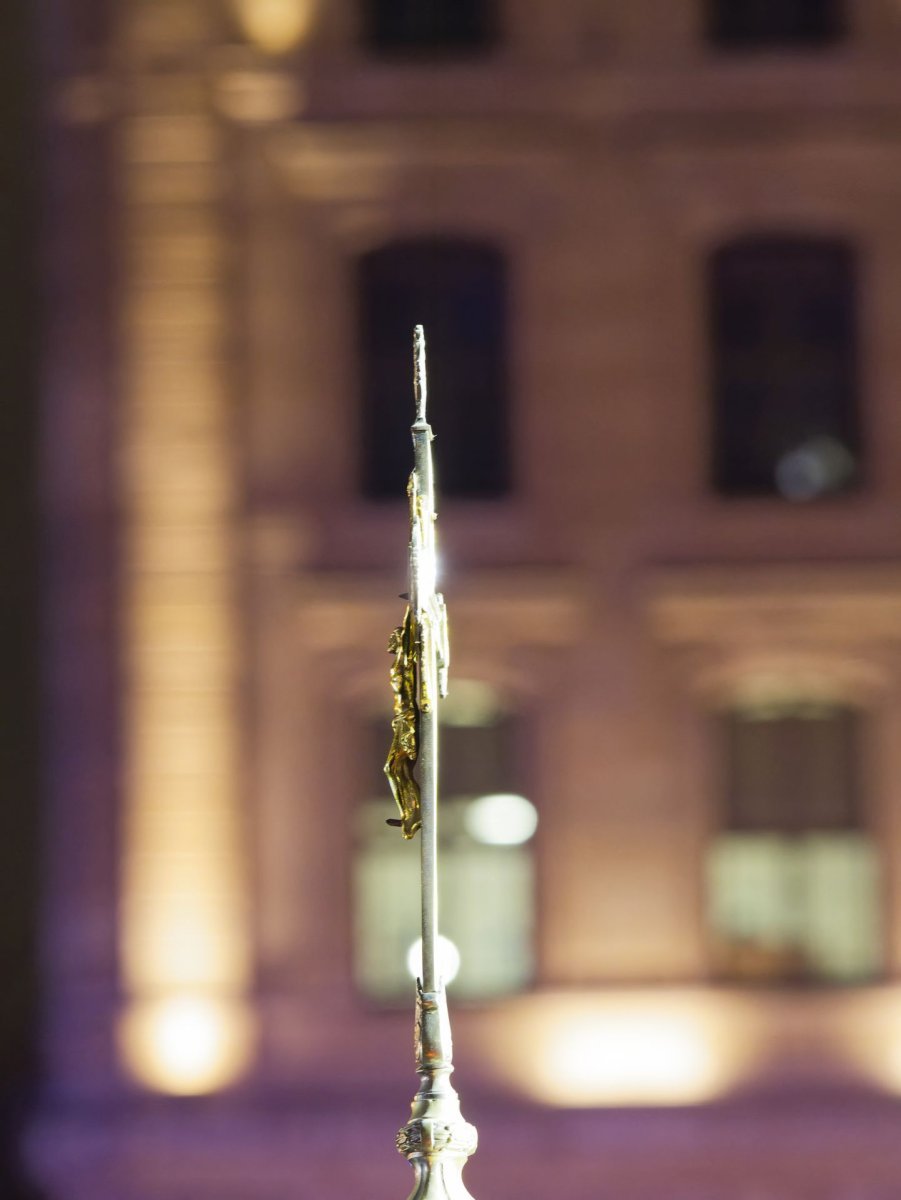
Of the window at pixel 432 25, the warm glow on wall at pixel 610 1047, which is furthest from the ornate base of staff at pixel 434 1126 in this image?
the window at pixel 432 25

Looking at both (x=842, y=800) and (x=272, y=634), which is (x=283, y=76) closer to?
(x=272, y=634)

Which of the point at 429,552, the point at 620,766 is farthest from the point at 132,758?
the point at 429,552

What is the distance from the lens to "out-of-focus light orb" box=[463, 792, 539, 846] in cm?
1437

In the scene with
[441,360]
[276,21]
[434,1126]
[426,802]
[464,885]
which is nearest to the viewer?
[434,1126]

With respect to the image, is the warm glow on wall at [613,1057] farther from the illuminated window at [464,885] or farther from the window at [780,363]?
the window at [780,363]

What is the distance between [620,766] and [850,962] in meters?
2.13

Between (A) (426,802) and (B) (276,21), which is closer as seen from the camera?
(A) (426,802)

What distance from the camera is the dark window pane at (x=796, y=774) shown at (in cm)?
1447

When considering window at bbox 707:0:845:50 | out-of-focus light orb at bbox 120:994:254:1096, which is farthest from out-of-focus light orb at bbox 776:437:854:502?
out-of-focus light orb at bbox 120:994:254:1096

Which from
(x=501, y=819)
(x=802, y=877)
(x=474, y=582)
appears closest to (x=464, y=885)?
(x=501, y=819)

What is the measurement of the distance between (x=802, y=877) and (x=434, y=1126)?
8720 mm

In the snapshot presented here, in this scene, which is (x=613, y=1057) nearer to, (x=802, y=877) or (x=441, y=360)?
(x=802, y=877)

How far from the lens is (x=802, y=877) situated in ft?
47.4

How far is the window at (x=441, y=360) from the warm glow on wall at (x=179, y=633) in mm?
1052
